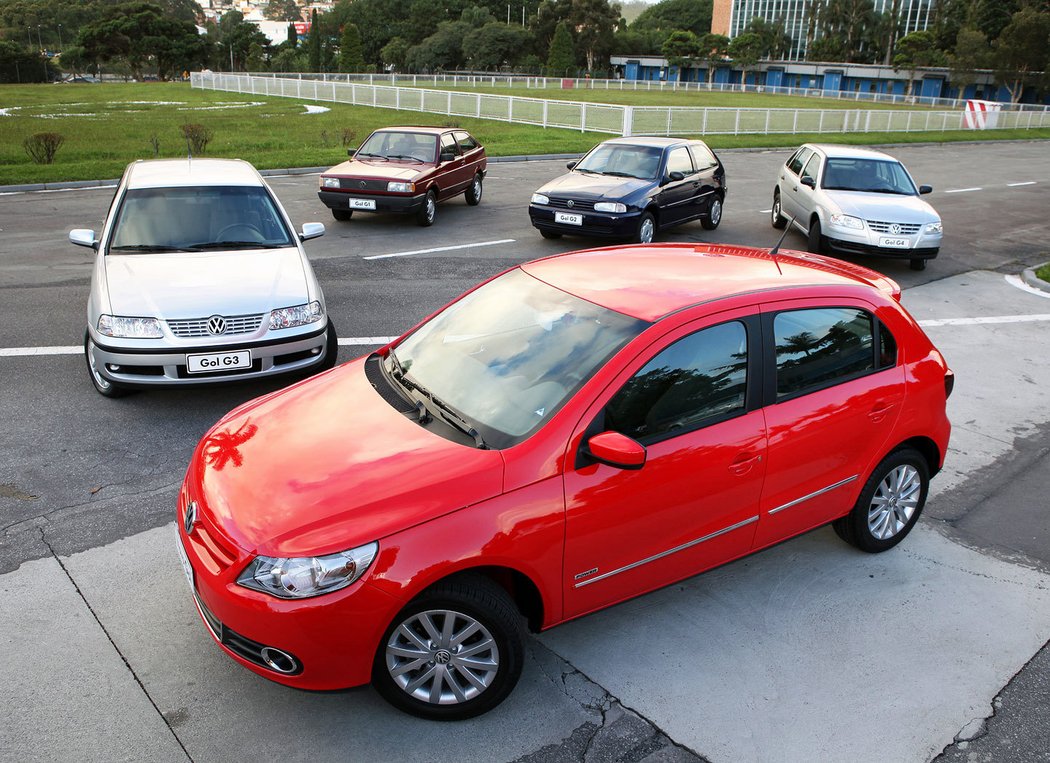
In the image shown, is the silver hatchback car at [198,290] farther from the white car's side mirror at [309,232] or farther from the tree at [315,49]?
the tree at [315,49]

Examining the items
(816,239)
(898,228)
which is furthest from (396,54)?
(898,228)

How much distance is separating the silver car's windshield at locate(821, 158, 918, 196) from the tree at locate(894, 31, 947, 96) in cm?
8849

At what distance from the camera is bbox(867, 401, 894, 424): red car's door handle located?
175 inches

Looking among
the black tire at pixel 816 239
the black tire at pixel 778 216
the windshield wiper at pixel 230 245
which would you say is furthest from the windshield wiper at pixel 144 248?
the black tire at pixel 778 216

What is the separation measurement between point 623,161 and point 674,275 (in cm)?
935

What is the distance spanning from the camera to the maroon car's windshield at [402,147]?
47.8ft

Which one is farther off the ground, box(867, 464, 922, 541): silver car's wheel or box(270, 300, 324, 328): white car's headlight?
box(270, 300, 324, 328): white car's headlight

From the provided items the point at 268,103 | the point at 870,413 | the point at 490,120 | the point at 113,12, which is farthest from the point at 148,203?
→ the point at 113,12

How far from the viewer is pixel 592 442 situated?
11.3 feet

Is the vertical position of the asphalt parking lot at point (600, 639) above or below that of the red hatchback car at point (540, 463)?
below

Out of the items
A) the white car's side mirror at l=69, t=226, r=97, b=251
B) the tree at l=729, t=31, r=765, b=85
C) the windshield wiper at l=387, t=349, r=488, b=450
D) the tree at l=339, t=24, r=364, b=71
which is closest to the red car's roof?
the windshield wiper at l=387, t=349, r=488, b=450

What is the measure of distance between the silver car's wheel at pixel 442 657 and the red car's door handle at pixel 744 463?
53.5 inches

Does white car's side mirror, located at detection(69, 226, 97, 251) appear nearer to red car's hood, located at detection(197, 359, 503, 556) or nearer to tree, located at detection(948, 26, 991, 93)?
red car's hood, located at detection(197, 359, 503, 556)

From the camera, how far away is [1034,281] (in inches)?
458
